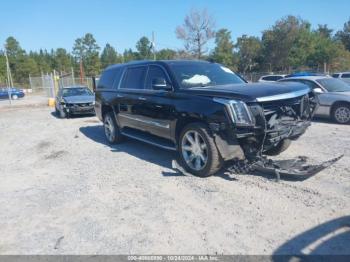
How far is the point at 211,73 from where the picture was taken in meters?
6.37

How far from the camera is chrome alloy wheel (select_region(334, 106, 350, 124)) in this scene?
9883 millimetres

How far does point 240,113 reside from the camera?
4652 mm

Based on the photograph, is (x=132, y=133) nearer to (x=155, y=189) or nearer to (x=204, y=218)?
(x=155, y=189)

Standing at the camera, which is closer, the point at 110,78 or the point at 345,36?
the point at 110,78

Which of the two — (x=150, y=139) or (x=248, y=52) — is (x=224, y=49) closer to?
(x=248, y=52)

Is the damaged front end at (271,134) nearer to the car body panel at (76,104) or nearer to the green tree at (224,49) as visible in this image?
the car body panel at (76,104)

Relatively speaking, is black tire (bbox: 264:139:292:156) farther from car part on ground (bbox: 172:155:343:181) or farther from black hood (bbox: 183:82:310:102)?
black hood (bbox: 183:82:310:102)

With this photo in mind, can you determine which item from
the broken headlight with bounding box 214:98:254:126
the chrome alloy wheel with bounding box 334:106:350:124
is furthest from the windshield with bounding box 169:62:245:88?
the chrome alloy wheel with bounding box 334:106:350:124

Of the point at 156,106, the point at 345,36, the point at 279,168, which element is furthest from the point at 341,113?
the point at 345,36

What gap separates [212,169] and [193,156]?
0.42 metres

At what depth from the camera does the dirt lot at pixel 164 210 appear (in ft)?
11.3

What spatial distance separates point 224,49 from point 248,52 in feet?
13.1

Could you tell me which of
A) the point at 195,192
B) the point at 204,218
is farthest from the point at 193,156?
the point at 204,218

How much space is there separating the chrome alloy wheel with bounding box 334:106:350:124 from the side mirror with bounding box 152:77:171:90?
6580 mm
